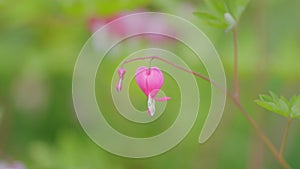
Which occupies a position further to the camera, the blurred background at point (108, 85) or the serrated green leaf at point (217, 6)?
the blurred background at point (108, 85)

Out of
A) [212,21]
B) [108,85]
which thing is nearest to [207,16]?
[212,21]

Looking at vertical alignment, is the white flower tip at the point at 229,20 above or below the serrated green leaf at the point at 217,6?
below

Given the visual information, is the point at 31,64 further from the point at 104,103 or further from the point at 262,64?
the point at 262,64

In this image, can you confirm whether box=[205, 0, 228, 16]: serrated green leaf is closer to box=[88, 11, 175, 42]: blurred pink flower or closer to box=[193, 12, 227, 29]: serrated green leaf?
box=[193, 12, 227, 29]: serrated green leaf

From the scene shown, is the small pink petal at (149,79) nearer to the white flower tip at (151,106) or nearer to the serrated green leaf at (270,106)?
the white flower tip at (151,106)

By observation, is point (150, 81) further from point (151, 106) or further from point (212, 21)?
point (212, 21)

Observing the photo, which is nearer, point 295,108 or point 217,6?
point 295,108

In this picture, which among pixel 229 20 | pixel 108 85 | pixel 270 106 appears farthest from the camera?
pixel 108 85

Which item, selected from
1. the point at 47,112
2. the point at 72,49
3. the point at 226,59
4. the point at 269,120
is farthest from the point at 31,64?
the point at 269,120

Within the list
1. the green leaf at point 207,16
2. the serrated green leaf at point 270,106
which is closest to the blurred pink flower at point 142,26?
the green leaf at point 207,16
